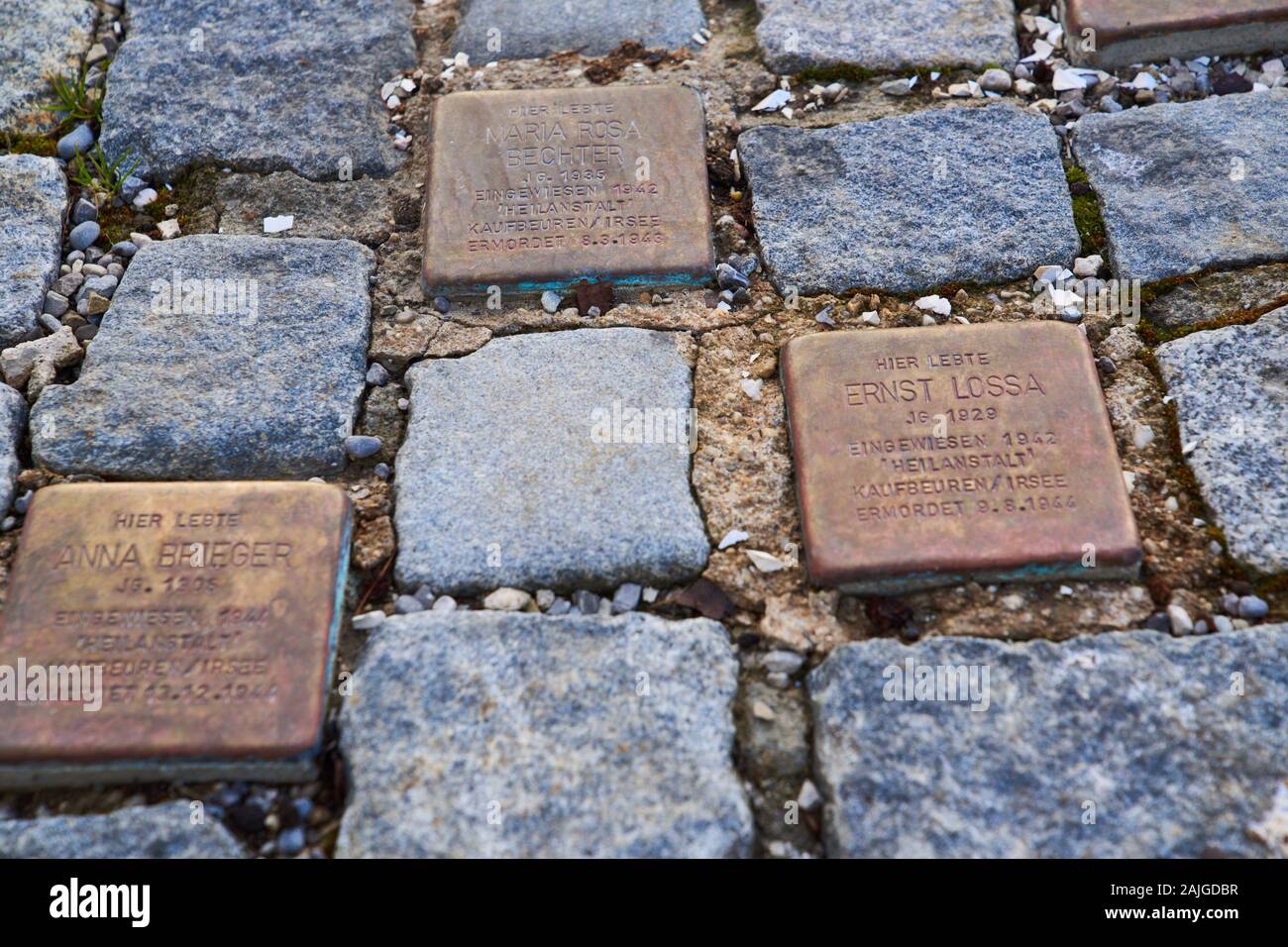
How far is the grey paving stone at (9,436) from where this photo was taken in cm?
185

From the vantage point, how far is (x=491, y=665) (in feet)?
5.41

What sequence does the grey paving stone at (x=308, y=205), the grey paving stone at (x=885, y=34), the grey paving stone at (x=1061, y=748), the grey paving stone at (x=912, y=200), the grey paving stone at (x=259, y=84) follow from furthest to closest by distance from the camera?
the grey paving stone at (x=885, y=34), the grey paving stone at (x=259, y=84), the grey paving stone at (x=308, y=205), the grey paving stone at (x=912, y=200), the grey paving stone at (x=1061, y=748)

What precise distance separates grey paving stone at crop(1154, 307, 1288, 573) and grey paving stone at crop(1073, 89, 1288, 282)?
217 millimetres

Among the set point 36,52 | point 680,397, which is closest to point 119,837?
point 680,397

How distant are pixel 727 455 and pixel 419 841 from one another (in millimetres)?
876

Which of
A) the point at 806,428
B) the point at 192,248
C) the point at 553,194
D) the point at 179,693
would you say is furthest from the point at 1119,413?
the point at 192,248

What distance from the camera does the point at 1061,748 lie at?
1.54 meters

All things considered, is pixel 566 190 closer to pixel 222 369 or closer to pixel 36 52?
pixel 222 369

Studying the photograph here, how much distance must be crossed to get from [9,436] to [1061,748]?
6.43 feet

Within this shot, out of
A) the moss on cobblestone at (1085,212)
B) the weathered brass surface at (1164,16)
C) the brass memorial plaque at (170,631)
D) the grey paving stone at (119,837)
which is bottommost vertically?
the grey paving stone at (119,837)

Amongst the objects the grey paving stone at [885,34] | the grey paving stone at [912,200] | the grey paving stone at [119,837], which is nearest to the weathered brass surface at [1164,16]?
the grey paving stone at [885,34]

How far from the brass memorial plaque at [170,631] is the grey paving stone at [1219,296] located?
168 cm

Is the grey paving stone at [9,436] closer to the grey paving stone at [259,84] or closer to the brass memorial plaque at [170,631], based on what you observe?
the brass memorial plaque at [170,631]

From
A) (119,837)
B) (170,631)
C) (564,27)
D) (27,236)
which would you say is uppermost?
(564,27)
